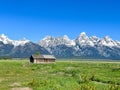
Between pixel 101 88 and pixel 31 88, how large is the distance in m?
12.0

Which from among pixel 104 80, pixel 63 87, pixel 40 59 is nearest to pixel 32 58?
pixel 40 59

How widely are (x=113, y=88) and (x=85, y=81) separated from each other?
1068cm

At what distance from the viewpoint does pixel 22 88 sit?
5409 centimetres

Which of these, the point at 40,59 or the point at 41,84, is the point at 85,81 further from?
the point at 40,59

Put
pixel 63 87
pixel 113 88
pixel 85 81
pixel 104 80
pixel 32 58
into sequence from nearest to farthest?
pixel 113 88
pixel 63 87
pixel 85 81
pixel 104 80
pixel 32 58

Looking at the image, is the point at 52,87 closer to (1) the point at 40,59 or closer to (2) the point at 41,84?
(2) the point at 41,84

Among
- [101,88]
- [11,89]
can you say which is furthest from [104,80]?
[11,89]

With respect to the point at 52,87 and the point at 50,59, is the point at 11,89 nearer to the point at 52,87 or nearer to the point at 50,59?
the point at 52,87

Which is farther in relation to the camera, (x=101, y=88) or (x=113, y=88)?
(x=101, y=88)

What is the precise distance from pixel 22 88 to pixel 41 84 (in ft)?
11.1

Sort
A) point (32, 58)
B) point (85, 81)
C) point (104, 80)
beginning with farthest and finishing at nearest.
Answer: point (32, 58) → point (104, 80) → point (85, 81)

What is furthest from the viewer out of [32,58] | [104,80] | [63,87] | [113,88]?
[32,58]

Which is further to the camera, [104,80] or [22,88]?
[104,80]

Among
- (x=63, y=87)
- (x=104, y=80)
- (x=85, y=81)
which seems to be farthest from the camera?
(x=104, y=80)
